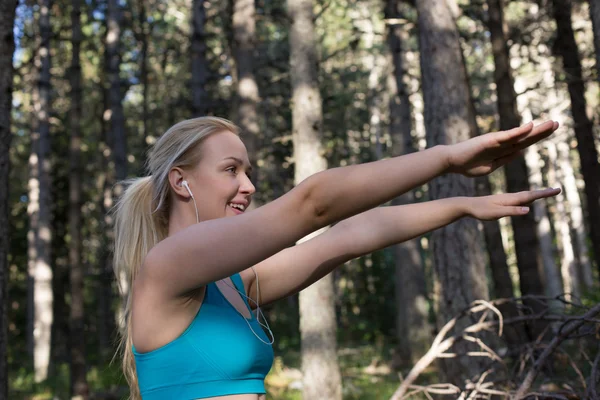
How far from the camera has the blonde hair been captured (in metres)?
Result: 2.22

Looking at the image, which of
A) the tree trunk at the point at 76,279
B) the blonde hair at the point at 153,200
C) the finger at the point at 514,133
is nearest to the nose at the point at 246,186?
the blonde hair at the point at 153,200

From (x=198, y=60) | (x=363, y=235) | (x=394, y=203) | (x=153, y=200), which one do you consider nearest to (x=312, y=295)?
(x=363, y=235)

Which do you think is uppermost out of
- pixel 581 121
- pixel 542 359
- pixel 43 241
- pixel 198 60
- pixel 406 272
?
pixel 198 60

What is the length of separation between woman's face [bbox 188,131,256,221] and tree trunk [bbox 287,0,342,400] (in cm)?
676

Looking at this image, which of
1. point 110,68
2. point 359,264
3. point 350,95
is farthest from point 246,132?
point 359,264

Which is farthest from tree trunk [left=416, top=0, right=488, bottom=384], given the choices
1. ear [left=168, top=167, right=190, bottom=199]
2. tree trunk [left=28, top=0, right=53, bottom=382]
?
tree trunk [left=28, top=0, right=53, bottom=382]

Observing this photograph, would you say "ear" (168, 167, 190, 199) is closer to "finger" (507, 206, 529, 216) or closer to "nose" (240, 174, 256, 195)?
"nose" (240, 174, 256, 195)

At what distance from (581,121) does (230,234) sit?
11.6 meters

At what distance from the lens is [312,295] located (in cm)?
911

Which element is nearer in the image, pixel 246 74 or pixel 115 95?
pixel 246 74

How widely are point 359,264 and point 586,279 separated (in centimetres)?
887

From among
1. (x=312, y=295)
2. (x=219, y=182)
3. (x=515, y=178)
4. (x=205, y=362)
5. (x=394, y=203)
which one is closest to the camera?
(x=205, y=362)

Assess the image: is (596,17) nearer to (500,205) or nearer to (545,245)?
(500,205)

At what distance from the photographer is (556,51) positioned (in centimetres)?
1318
